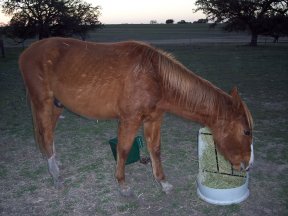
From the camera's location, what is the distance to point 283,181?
418 cm

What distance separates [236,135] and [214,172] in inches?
35.0

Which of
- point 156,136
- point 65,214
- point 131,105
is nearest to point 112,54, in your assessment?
point 131,105

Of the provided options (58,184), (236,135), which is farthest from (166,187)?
(58,184)

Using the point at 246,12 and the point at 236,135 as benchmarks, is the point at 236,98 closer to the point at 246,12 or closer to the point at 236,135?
the point at 236,135

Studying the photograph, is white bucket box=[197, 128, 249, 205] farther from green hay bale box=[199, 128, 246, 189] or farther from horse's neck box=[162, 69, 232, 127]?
horse's neck box=[162, 69, 232, 127]

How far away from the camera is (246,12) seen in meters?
32.6

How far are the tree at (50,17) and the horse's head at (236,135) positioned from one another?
32440 millimetres

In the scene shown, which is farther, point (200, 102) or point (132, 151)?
point (132, 151)

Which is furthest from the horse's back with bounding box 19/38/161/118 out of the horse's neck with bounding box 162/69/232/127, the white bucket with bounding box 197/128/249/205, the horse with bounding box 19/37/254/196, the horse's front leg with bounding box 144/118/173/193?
the white bucket with bounding box 197/128/249/205

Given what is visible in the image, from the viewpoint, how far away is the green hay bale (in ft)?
12.8

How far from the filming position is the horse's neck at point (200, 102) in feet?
11.3

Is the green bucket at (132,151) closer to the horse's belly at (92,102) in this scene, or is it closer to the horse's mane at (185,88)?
the horse's belly at (92,102)

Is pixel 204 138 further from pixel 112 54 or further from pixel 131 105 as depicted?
pixel 112 54

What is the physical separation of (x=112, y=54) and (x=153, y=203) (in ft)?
6.45
